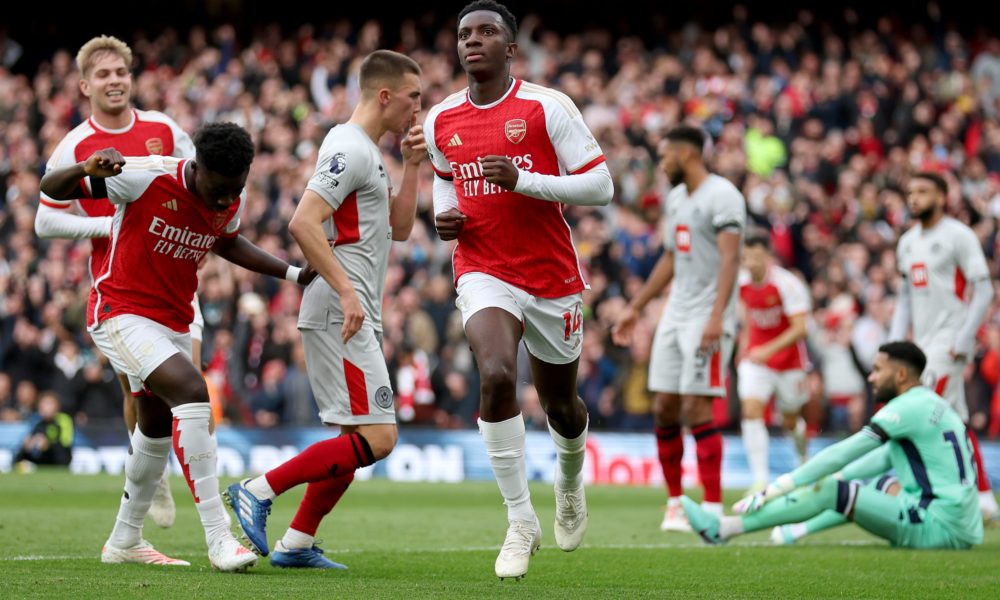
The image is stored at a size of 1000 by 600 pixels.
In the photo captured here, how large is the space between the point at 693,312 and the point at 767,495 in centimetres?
244

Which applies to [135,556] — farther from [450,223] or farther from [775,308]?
[775,308]

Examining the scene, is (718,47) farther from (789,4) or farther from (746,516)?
(746,516)

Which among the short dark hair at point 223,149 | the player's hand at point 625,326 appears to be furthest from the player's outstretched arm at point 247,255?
the player's hand at point 625,326

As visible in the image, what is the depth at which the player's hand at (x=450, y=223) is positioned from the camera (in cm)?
720

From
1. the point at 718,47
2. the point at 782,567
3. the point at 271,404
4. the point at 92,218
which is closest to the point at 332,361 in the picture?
the point at 92,218

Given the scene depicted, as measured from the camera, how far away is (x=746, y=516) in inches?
347

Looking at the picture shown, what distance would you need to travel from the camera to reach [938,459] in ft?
29.5

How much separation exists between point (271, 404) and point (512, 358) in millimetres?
13109

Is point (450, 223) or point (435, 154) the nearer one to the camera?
point (450, 223)

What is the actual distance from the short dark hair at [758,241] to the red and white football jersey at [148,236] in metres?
7.89

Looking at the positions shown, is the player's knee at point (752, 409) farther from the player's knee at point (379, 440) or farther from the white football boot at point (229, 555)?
the white football boot at point (229, 555)

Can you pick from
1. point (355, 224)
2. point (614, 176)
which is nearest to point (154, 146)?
point (355, 224)

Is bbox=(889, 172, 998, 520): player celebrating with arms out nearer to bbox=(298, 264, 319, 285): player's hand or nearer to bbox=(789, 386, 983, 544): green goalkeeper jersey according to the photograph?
bbox=(789, 386, 983, 544): green goalkeeper jersey

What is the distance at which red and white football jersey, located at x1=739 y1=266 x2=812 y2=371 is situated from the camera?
14.1 m
